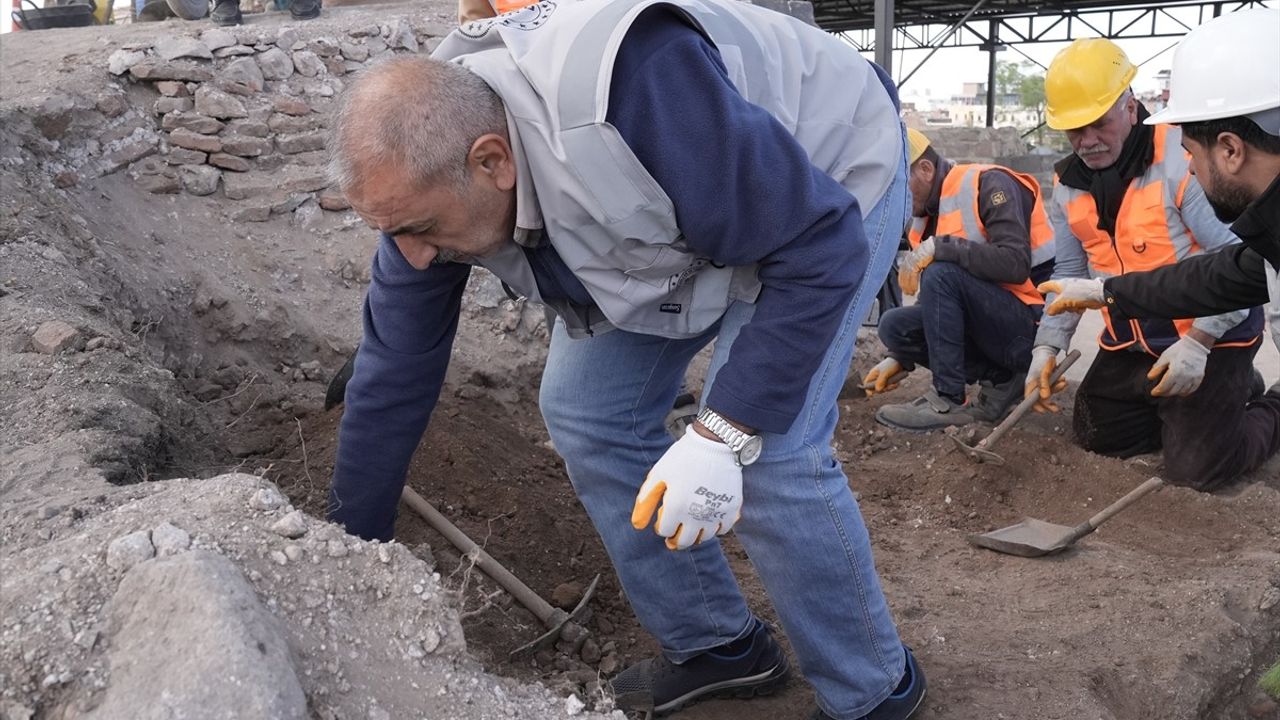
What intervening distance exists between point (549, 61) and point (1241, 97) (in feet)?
5.25

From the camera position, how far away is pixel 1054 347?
161 inches

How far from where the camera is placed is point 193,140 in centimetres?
481

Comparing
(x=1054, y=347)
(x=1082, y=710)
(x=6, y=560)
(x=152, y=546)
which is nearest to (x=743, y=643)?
(x=1082, y=710)

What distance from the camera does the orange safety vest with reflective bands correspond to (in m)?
4.28

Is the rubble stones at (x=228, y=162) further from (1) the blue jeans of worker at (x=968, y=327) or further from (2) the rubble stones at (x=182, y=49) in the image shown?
(1) the blue jeans of worker at (x=968, y=327)

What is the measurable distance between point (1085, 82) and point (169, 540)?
10.8 ft

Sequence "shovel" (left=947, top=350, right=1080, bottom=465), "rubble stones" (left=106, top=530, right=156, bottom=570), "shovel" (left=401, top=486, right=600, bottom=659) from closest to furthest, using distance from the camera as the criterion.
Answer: "rubble stones" (left=106, top=530, right=156, bottom=570) → "shovel" (left=401, top=486, right=600, bottom=659) → "shovel" (left=947, top=350, right=1080, bottom=465)

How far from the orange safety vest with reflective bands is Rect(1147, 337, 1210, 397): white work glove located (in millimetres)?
774

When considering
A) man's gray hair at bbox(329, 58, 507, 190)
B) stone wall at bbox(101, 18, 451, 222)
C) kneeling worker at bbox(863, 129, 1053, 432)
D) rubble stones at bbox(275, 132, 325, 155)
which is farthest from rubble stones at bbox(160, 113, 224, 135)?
man's gray hair at bbox(329, 58, 507, 190)

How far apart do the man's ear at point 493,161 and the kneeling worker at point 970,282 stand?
2.79m

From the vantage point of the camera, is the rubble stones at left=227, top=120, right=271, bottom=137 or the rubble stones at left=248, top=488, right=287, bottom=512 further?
the rubble stones at left=227, top=120, right=271, bottom=137

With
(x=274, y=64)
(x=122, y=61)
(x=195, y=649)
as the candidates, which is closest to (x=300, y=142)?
(x=274, y=64)

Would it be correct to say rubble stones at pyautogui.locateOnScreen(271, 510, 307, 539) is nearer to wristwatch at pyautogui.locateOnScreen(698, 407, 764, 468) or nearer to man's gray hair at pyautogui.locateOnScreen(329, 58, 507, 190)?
man's gray hair at pyautogui.locateOnScreen(329, 58, 507, 190)

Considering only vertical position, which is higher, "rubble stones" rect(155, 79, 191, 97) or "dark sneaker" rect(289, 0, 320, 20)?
A: "dark sneaker" rect(289, 0, 320, 20)
